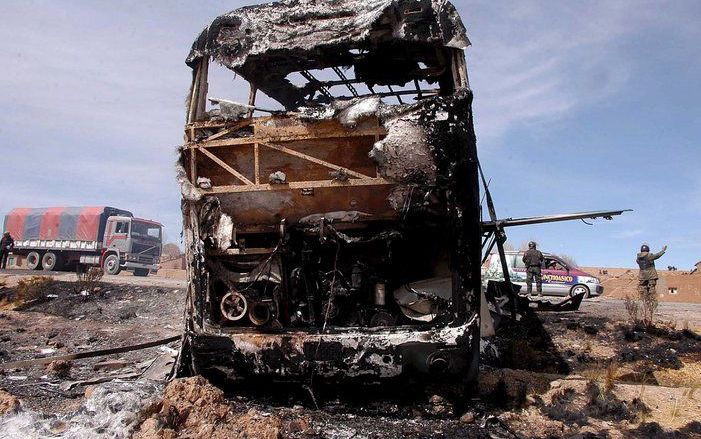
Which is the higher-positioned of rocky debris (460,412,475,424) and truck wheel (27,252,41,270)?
truck wheel (27,252,41,270)

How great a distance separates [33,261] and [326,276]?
25.4 m

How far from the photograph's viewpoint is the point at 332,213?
433cm

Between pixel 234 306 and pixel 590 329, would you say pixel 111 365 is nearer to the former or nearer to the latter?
pixel 234 306

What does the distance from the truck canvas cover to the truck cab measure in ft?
2.15

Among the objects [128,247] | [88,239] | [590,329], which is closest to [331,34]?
[590,329]

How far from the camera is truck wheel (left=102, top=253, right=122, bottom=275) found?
901 inches

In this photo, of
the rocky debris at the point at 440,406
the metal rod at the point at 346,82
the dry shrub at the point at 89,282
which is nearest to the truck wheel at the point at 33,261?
the dry shrub at the point at 89,282

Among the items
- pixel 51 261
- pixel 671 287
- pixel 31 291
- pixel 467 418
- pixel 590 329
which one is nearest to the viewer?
pixel 467 418

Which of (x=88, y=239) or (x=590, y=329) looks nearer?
(x=590, y=329)

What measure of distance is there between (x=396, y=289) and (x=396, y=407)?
3.07 ft

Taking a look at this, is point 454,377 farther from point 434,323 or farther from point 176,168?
point 176,168

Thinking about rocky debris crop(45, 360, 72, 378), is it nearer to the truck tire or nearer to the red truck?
the red truck

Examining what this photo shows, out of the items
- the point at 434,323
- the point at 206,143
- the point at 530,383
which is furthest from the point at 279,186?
the point at 530,383

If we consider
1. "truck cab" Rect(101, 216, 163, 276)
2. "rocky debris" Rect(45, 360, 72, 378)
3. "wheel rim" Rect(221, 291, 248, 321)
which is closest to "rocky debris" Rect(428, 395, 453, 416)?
"wheel rim" Rect(221, 291, 248, 321)
